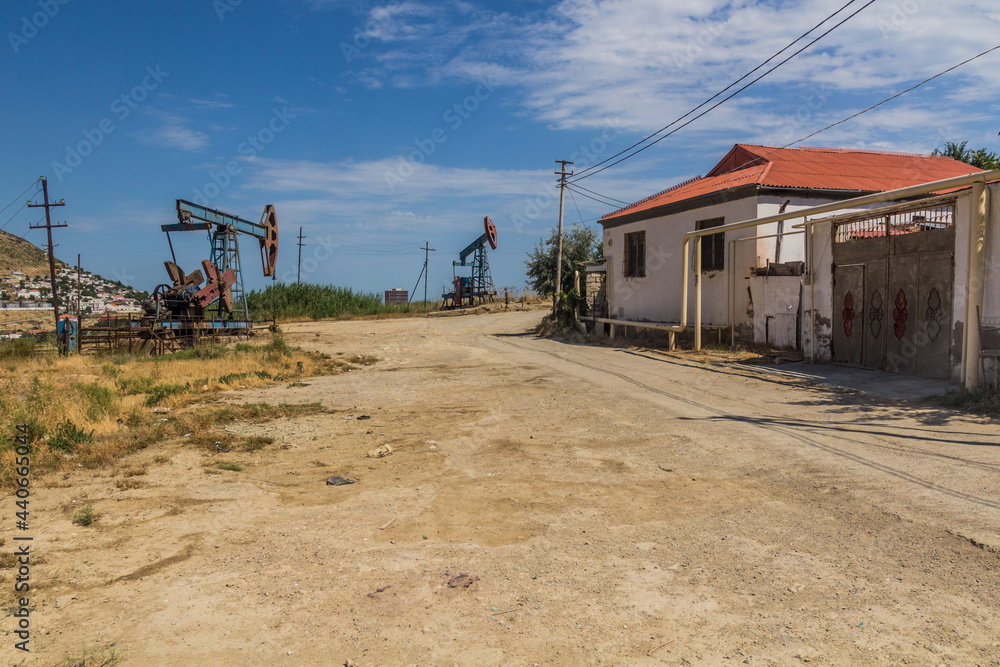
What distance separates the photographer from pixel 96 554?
13.1 feet

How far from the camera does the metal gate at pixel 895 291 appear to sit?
379 inches

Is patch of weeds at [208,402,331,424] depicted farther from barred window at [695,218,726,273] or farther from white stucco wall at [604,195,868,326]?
barred window at [695,218,726,273]

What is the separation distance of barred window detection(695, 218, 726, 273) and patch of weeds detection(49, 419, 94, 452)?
14.3 meters

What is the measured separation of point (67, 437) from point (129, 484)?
1888mm

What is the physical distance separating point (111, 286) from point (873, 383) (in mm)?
91046

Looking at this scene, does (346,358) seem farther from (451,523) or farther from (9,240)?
(9,240)

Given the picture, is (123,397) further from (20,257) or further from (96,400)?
(20,257)

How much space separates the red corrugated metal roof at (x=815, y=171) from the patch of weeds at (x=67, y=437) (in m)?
14.0

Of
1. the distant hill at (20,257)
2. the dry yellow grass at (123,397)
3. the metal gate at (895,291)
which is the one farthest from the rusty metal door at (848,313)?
the distant hill at (20,257)

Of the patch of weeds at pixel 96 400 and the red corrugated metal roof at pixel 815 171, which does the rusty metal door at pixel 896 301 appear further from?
the patch of weeds at pixel 96 400

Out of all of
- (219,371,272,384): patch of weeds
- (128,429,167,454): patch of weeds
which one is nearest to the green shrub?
(219,371,272,384): patch of weeds

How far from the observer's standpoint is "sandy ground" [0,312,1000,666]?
2.89 m

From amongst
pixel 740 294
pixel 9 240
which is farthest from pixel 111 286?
pixel 740 294

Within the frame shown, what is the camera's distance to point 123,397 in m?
9.67
